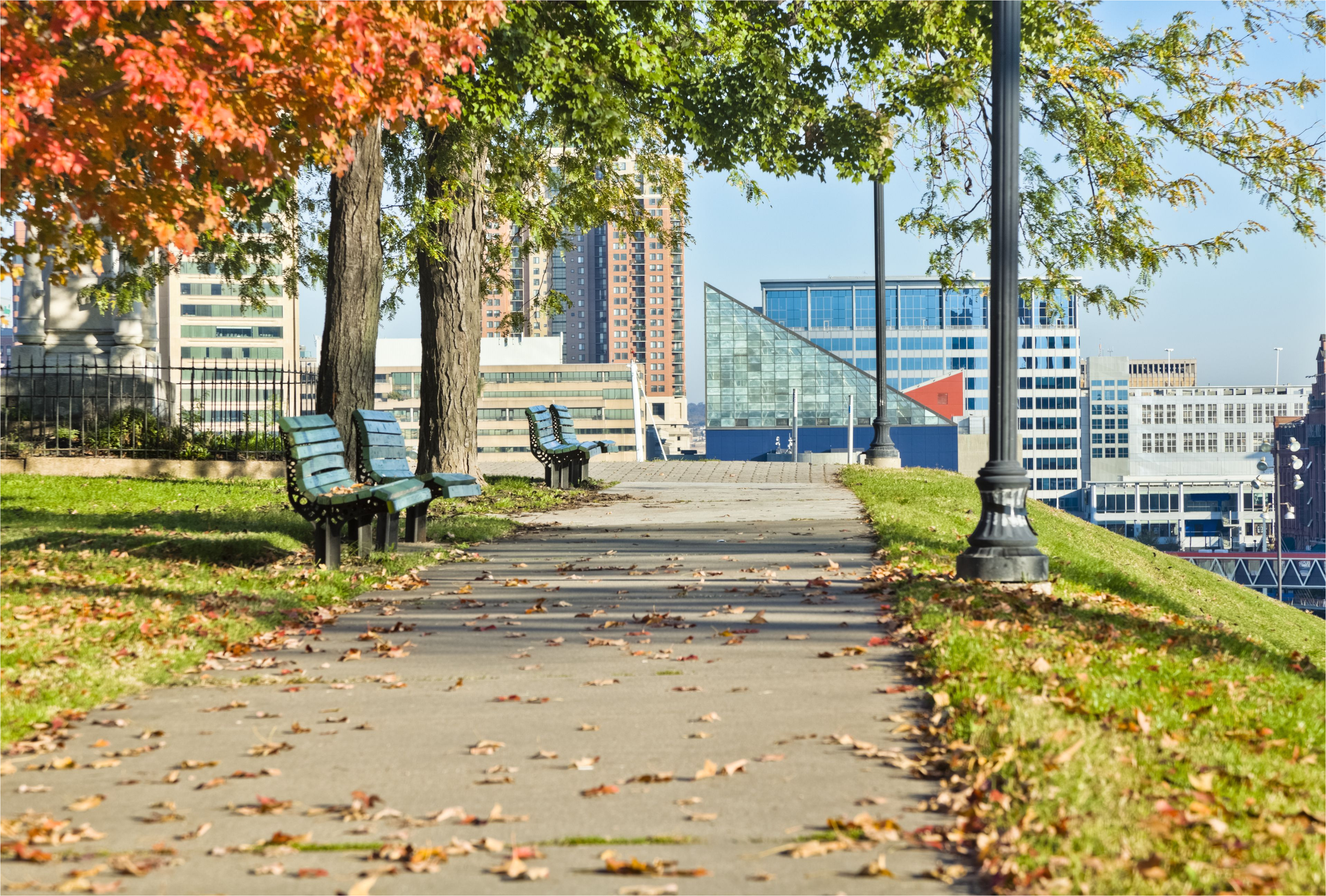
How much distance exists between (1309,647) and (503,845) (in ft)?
35.7

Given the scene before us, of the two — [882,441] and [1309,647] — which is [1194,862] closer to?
[1309,647]

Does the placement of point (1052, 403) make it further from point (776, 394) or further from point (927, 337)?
point (776, 394)

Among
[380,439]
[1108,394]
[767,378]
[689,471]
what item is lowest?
[689,471]

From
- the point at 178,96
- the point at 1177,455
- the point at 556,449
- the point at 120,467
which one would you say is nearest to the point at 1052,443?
the point at 1177,455

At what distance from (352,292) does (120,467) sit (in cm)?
722

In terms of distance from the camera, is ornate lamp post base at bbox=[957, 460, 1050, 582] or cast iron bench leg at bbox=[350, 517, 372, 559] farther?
cast iron bench leg at bbox=[350, 517, 372, 559]

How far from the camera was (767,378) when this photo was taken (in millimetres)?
68625

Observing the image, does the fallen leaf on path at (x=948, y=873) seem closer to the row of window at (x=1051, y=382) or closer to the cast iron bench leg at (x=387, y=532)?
the cast iron bench leg at (x=387, y=532)

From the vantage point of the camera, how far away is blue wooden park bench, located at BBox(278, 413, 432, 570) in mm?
8383

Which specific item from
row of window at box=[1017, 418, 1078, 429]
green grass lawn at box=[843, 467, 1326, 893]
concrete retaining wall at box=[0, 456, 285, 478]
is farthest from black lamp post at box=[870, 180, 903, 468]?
row of window at box=[1017, 418, 1078, 429]

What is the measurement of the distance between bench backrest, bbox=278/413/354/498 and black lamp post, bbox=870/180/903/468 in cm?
1365

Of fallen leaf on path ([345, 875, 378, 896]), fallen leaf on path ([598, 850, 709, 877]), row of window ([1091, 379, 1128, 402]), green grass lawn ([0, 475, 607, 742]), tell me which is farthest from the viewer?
row of window ([1091, 379, 1128, 402])

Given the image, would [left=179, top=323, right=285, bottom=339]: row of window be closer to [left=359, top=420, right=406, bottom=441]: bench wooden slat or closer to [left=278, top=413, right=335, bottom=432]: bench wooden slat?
[left=359, top=420, right=406, bottom=441]: bench wooden slat

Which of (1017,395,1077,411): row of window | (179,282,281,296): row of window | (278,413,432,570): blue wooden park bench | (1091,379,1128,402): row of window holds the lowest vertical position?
(278,413,432,570): blue wooden park bench
